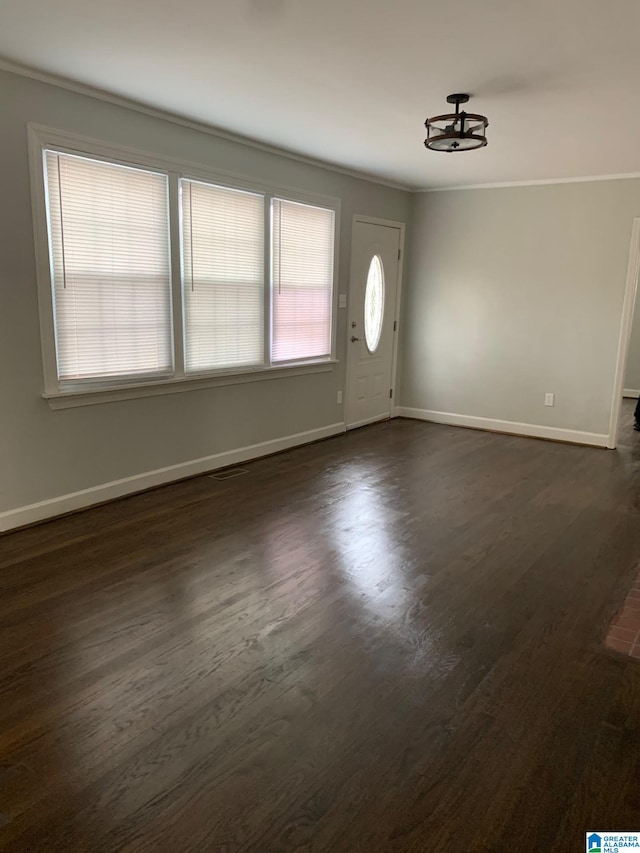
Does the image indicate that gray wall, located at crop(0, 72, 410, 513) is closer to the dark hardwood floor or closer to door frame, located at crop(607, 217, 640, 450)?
the dark hardwood floor

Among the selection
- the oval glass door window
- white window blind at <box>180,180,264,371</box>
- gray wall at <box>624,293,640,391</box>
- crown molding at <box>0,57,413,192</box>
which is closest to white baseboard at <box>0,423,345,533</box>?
white window blind at <box>180,180,264,371</box>

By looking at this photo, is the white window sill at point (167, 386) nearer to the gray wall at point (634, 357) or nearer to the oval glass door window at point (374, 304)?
the oval glass door window at point (374, 304)

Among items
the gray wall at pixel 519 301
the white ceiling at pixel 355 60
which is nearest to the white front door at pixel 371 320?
the gray wall at pixel 519 301

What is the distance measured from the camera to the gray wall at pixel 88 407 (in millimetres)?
3219

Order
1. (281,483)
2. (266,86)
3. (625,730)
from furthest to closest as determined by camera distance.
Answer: (281,483), (266,86), (625,730)

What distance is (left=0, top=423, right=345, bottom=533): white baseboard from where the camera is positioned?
138 inches

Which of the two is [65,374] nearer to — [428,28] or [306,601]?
[306,601]

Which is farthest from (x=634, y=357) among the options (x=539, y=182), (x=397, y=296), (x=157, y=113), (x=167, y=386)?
(x=157, y=113)

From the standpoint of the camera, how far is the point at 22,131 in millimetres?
3191

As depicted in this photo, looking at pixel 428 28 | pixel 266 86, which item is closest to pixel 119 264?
pixel 266 86

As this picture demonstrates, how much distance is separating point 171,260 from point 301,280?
148 centimetres

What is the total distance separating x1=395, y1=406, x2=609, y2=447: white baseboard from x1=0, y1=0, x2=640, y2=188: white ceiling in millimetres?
2671

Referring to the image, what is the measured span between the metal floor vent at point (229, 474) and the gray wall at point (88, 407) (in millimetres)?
188

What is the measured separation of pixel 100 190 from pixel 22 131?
1.66ft
